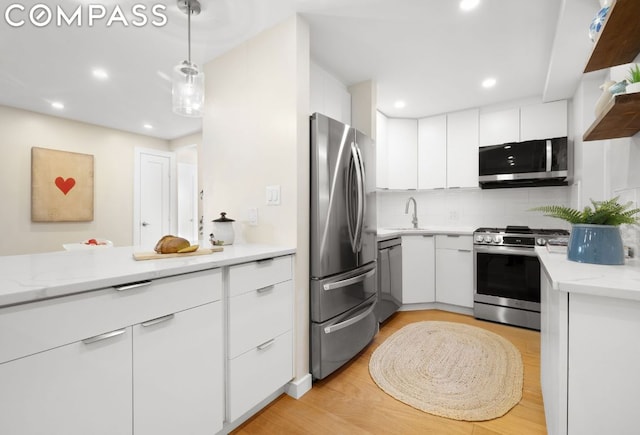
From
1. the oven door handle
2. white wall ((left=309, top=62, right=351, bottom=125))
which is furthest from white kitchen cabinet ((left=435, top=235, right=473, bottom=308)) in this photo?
white wall ((left=309, top=62, right=351, bottom=125))

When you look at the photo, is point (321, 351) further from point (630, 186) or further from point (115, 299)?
point (630, 186)

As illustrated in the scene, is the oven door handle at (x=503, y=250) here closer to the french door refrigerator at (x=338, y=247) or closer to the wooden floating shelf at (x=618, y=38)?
the french door refrigerator at (x=338, y=247)

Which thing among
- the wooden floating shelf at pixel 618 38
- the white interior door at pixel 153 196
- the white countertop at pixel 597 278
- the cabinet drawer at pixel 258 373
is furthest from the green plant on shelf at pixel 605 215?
the white interior door at pixel 153 196

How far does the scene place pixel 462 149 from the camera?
3.55m

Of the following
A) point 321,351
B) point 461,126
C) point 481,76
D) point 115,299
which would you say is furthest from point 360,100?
point 115,299

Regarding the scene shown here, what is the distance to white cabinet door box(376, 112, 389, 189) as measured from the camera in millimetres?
3596

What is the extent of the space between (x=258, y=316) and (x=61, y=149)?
435 cm

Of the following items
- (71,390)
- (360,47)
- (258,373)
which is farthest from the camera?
(360,47)

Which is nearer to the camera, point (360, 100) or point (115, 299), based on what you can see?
point (115, 299)

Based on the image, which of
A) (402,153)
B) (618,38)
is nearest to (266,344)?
(618,38)

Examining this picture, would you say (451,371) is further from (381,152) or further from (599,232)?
(381,152)

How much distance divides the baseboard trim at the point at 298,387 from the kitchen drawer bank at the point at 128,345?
0.79ft

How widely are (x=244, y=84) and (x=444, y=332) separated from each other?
276cm

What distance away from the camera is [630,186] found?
1.40m
